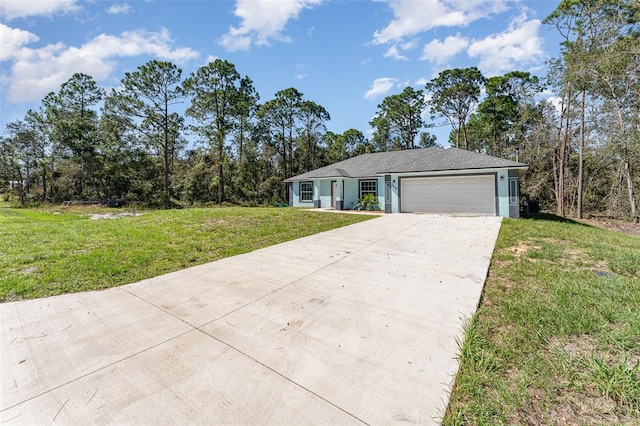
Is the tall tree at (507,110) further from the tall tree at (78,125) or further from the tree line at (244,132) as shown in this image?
the tall tree at (78,125)

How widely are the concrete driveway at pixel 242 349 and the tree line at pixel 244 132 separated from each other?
2031 cm

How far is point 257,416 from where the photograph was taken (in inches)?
67.9

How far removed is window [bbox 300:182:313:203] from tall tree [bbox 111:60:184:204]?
508 inches

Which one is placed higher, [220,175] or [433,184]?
[220,175]

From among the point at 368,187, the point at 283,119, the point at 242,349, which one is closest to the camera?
the point at 242,349

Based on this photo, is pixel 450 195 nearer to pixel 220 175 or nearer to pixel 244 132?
pixel 220 175

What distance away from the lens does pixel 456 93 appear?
2630cm

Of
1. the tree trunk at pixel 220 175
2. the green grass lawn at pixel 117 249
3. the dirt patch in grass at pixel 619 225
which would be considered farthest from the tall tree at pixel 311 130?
the dirt patch in grass at pixel 619 225

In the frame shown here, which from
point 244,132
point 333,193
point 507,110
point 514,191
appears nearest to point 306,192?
point 333,193

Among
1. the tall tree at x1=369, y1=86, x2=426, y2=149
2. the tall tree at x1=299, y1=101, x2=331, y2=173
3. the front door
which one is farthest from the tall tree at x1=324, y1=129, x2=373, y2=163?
the front door

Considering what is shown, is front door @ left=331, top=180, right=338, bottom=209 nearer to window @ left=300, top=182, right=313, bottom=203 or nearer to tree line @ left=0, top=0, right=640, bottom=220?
window @ left=300, top=182, right=313, bottom=203

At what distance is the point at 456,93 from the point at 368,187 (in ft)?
55.5

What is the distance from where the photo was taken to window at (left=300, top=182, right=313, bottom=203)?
1978 cm

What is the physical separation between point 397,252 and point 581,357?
12.7 feet
